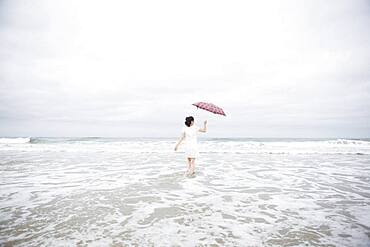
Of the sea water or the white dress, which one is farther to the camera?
the white dress

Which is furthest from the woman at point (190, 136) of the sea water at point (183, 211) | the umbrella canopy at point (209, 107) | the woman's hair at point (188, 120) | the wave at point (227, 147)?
the wave at point (227, 147)

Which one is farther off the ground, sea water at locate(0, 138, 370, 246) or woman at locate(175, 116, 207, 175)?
woman at locate(175, 116, 207, 175)

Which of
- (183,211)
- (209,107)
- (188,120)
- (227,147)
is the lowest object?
(183,211)

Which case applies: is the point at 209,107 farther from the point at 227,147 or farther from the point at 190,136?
the point at 227,147

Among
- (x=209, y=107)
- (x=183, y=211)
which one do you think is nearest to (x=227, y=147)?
(x=209, y=107)

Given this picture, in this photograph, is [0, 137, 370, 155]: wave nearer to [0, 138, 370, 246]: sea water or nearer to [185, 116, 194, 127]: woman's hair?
[185, 116, 194, 127]: woman's hair

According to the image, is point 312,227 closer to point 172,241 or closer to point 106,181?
point 172,241

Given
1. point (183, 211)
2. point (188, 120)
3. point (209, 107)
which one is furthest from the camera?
point (188, 120)

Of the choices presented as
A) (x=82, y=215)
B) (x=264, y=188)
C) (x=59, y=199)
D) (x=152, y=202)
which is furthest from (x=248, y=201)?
(x=59, y=199)

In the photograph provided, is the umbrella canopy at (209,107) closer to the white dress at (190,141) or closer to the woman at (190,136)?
the woman at (190,136)

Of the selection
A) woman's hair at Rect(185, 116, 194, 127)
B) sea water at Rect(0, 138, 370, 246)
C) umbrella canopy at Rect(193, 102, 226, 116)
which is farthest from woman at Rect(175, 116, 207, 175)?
sea water at Rect(0, 138, 370, 246)

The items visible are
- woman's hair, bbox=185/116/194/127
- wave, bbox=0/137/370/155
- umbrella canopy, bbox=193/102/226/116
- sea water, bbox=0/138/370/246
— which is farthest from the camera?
wave, bbox=0/137/370/155

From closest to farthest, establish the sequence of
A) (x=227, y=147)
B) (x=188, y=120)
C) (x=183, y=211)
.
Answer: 1. (x=183, y=211)
2. (x=188, y=120)
3. (x=227, y=147)

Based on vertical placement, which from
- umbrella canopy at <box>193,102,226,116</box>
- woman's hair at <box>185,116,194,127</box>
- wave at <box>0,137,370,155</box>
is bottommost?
wave at <box>0,137,370,155</box>
